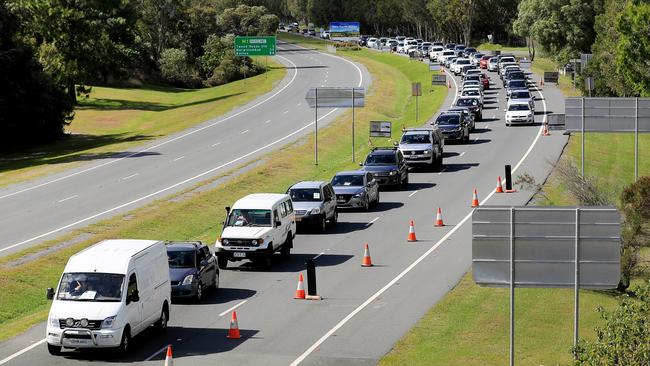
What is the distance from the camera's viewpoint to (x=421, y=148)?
54062 mm

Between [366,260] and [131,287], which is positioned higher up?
[131,287]

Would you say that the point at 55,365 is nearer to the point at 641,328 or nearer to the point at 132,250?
the point at 132,250

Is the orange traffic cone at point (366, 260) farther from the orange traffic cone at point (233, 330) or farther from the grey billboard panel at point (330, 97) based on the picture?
the grey billboard panel at point (330, 97)

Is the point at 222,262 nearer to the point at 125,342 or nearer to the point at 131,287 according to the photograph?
the point at 131,287

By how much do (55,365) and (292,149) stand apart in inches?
1698

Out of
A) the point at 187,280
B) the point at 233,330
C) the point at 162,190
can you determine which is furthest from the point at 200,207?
the point at 233,330

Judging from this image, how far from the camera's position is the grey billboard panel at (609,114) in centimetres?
4603

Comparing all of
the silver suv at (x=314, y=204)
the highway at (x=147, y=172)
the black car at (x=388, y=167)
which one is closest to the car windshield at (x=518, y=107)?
the highway at (x=147, y=172)

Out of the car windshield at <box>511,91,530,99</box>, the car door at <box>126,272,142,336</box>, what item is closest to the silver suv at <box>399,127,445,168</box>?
the car windshield at <box>511,91,530,99</box>

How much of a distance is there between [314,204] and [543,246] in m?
21.8

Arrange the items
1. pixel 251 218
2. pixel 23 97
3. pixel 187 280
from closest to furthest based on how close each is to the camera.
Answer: pixel 187 280, pixel 251 218, pixel 23 97

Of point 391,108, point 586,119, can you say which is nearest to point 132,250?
point 586,119

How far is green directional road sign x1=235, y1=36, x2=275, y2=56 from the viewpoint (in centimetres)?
12744

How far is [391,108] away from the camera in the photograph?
89.1m
